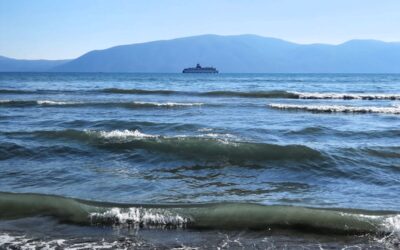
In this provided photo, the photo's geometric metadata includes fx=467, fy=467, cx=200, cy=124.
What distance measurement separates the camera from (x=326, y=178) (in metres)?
10.6

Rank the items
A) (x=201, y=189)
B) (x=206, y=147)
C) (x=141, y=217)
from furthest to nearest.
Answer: (x=206, y=147) < (x=201, y=189) < (x=141, y=217)

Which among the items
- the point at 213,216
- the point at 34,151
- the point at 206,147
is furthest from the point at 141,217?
the point at 34,151

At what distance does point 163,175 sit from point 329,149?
17.1ft

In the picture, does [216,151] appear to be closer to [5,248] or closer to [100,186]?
[100,186]

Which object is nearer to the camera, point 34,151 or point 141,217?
point 141,217

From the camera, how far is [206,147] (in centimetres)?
1358

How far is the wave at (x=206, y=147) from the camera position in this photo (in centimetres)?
1259

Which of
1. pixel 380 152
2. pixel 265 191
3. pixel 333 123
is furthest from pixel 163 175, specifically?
pixel 333 123

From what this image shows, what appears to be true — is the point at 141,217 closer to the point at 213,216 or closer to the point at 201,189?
the point at 213,216

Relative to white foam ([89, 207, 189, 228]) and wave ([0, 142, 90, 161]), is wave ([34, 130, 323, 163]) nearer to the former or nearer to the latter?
wave ([0, 142, 90, 161])

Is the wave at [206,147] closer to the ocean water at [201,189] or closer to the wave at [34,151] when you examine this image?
the ocean water at [201,189]

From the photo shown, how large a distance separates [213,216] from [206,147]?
19.6ft

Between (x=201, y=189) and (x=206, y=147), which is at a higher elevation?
(x=206, y=147)

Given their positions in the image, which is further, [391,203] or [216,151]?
[216,151]
